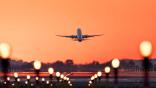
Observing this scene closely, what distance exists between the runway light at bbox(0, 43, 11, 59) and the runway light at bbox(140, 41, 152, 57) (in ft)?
20.4

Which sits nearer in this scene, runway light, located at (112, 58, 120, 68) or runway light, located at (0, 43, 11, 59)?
runway light, located at (0, 43, 11, 59)

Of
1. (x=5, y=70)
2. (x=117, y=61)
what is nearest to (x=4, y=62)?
(x=5, y=70)

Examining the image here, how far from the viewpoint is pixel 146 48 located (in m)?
33.9

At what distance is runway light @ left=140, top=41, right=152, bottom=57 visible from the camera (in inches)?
1332

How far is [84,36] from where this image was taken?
19362cm

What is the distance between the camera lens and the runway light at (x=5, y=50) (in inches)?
1372

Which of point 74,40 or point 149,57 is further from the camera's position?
point 74,40

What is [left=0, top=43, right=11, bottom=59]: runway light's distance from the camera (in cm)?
3484

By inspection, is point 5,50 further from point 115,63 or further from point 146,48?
point 115,63

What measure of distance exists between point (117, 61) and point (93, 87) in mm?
76798

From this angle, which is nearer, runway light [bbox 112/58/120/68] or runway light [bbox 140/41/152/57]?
runway light [bbox 140/41/152/57]

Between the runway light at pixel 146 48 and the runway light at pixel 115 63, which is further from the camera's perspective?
the runway light at pixel 115 63

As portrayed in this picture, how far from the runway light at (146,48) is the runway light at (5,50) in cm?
623

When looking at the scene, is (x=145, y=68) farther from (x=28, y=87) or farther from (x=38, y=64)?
(x=28, y=87)
